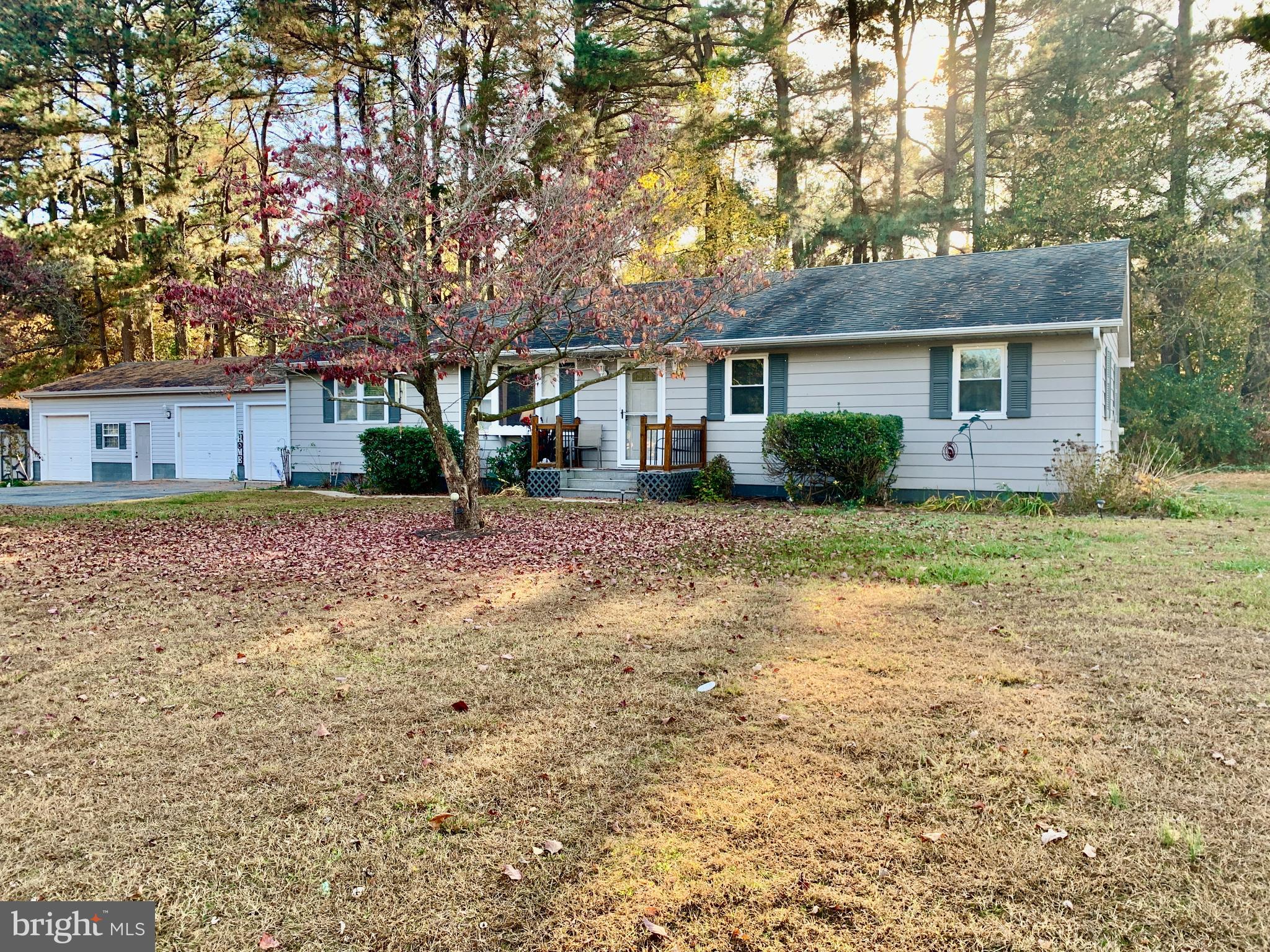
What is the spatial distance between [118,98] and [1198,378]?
104ft

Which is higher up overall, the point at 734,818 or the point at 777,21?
the point at 777,21

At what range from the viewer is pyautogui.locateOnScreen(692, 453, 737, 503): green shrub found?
46.4 ft

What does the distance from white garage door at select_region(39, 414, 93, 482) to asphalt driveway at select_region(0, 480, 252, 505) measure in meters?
0.95

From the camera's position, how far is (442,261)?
9758 mm

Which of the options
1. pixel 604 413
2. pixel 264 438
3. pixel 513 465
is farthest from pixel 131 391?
pixel 604 413

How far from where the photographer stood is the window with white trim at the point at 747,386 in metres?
14.7

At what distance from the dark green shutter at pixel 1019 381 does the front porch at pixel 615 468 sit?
200 inches

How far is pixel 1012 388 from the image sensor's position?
12547 mm

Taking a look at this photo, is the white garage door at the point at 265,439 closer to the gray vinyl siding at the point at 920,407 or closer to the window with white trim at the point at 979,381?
the gray vinyl siding at the point at 920,407

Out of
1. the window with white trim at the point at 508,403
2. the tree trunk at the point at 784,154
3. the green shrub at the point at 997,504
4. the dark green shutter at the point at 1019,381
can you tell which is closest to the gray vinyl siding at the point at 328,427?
Result: the window with white trim at the point at 508,403

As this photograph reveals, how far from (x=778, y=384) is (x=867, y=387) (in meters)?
1.54

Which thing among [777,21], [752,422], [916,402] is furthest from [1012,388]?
[777,21]

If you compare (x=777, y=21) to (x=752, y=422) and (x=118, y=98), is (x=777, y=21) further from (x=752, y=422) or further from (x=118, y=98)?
(x=118, y=98)

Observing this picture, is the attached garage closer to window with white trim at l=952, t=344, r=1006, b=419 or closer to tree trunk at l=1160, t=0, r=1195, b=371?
window with white trim at l=952, t=344, r=1006, b=419
